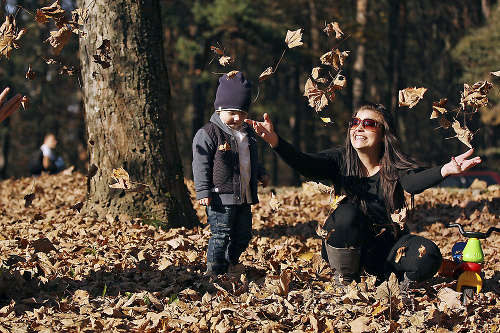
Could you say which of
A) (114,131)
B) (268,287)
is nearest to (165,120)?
(114,131)

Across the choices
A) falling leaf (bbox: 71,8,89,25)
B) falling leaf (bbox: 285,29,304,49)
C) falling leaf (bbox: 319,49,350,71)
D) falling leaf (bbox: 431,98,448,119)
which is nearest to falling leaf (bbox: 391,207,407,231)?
falling leaf (bbox: 431,98,448,119)

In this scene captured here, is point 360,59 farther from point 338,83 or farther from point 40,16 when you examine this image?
point 40,16

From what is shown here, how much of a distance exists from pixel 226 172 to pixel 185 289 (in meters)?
0.92

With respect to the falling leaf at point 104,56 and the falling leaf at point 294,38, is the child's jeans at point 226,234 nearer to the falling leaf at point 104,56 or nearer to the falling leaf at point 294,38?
the falling leaf at point 294,38

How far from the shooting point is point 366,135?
393cm

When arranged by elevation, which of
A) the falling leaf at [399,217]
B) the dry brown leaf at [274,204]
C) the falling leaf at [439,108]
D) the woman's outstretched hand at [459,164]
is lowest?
the falling leaf at [399,217]

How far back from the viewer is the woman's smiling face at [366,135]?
3.93 metres

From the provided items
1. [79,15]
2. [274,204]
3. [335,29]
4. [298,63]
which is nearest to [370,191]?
[274,204]

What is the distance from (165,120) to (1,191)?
15.3 feet

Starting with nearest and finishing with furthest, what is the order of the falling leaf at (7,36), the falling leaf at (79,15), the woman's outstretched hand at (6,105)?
the woman's outstretched hand at (6,105), the falling leaf at (7,36), the falling leaf at (79,15)

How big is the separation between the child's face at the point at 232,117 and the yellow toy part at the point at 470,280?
2017 millimetres

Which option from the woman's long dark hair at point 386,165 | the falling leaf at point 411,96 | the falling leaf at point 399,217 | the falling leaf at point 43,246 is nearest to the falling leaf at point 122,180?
the falling leaf at point 43,246

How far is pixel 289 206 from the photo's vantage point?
7141 mm

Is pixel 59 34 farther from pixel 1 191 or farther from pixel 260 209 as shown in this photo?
pixel 1 191
